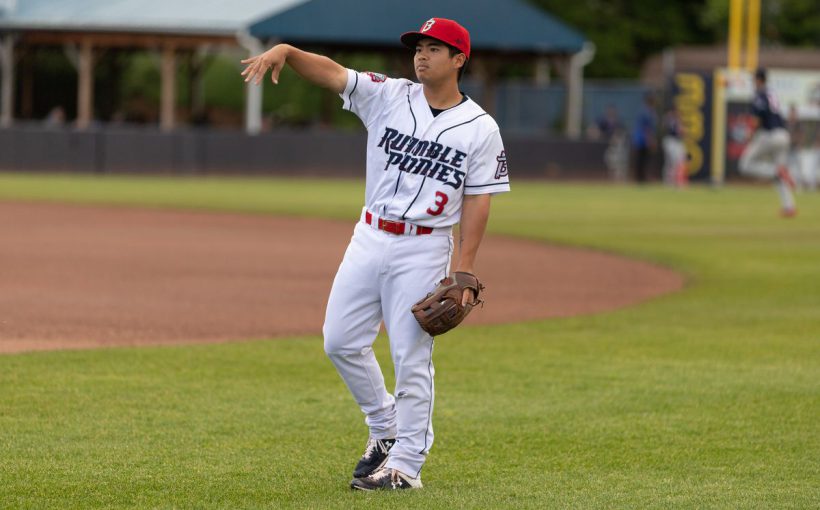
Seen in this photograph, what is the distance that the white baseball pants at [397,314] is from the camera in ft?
18.8

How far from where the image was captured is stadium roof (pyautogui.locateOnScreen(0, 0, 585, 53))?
3566 cm

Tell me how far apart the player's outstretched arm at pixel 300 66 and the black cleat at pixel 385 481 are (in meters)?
1.59

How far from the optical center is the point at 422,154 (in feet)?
18.8

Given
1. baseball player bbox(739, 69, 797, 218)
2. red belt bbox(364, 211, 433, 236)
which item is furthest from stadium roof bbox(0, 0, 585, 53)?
red belt bbox(364, 211, 433, 236)

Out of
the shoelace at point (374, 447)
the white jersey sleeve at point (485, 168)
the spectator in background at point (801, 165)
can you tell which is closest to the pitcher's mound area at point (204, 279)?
the shoelace at point (374, 447)

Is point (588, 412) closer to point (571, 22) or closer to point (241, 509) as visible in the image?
point (241, 509)

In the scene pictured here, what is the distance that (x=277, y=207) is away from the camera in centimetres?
2425

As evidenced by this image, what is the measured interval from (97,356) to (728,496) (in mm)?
4847

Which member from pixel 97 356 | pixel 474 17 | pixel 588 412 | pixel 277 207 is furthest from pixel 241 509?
pixel 474 17

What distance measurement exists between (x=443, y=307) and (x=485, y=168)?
0.60m

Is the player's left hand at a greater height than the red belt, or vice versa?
the red belt

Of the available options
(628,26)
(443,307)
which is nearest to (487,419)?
(443,307)

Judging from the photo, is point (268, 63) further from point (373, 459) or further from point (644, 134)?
point (644, 134)

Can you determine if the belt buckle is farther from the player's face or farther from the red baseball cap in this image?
the red baseball cap
